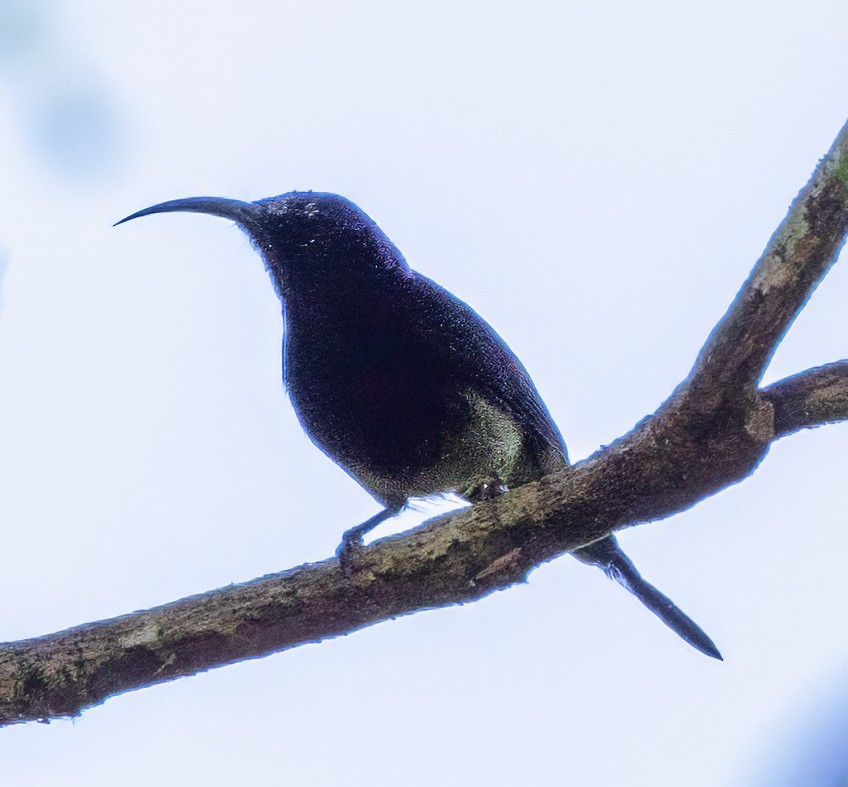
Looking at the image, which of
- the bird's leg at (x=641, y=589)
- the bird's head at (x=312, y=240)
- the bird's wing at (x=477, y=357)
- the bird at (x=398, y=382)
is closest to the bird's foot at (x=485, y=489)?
the bird at (x=398, y=382)

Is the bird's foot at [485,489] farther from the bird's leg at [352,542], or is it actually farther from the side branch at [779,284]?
the side branch at [779,284]

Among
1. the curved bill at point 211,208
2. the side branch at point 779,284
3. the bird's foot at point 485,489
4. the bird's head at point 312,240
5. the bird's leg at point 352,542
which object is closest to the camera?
the side branch at point 779,284

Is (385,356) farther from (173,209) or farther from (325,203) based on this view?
(173,209)

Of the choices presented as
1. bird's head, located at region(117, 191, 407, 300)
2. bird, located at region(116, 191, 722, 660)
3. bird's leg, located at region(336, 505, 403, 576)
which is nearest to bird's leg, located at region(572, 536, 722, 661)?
bird, located at region(116, 191, 722, 660)

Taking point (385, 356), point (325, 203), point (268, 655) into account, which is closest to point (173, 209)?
point (325, 203)

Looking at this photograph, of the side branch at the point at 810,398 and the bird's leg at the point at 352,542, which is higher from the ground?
the bird's leg at the point at 352,542

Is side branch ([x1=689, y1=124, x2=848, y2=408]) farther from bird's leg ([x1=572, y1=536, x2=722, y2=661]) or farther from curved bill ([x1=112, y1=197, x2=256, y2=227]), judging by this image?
curved bill ([x1=112, y1=197, x2=256, y2=227])
